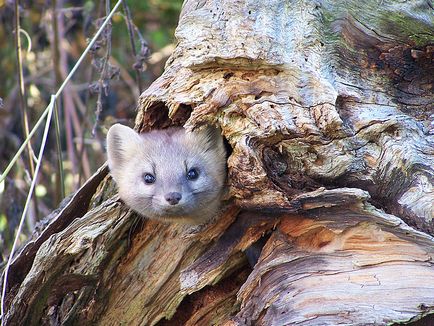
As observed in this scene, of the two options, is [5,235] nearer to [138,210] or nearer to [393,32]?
[138,210]

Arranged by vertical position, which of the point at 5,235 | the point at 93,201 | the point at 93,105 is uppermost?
the point at 93,201

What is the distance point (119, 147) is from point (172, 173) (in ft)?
1.30

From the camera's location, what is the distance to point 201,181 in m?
3.53

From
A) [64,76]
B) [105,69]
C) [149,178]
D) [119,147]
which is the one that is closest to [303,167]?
[149,178]

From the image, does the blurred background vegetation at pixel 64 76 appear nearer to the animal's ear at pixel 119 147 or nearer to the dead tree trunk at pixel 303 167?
the animal's ear at pixel 119 147

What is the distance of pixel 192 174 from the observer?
3604 millimetres

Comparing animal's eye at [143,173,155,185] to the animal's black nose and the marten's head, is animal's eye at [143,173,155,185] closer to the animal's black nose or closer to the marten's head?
the marten's head

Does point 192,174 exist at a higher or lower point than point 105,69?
lower

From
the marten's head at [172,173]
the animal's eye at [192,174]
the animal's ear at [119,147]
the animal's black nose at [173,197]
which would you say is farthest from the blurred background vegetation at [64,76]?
the animal's black nose at [173,197]

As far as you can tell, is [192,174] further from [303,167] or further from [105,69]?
[105,69]

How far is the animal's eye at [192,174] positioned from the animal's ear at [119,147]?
321 millimetres

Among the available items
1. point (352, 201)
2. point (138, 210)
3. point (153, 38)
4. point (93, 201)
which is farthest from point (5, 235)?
point (352, 201)

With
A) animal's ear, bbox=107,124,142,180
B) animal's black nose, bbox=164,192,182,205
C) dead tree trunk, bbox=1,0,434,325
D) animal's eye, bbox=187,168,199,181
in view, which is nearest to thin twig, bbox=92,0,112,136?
animal's ear, bbox=107,124,142,180

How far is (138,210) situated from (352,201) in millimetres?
1099
